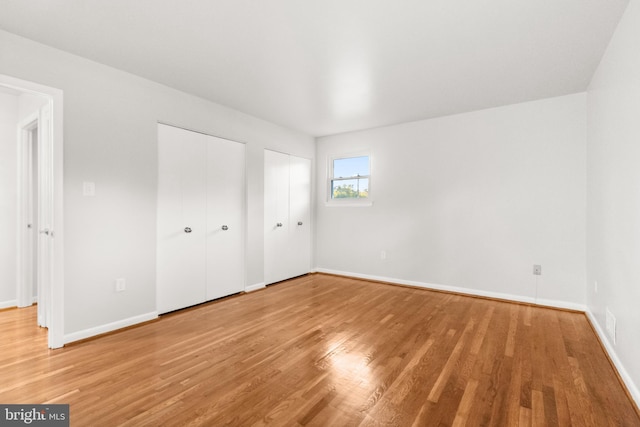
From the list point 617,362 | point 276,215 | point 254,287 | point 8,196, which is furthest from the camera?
point 276,215

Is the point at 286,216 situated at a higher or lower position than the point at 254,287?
higher

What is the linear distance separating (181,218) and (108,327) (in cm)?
128

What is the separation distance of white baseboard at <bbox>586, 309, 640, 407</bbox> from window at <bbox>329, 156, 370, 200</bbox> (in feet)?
10.6

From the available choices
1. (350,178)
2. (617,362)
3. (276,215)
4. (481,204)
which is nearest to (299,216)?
(276,215)

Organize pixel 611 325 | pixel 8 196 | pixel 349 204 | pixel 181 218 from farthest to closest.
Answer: pixel 349 204 → pixel 8 196 → pixel 181 218 → pixel 611 325

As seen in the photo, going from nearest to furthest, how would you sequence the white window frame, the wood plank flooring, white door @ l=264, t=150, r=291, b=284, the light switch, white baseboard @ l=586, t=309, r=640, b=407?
the wood plank flooring < white baseboard @ l=586, t=309, r=640, b=407 < the light switch < white door @ l=264, t=150, r=291, b=284 < the white window frame

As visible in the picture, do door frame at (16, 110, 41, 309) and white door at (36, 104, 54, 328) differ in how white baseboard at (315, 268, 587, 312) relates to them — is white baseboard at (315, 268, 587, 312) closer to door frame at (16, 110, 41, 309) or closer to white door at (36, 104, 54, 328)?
white door at (36, 104, 54, 328)

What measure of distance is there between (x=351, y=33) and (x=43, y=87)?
8.36 feet

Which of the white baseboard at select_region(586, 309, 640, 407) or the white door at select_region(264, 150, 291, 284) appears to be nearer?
the white baseboard at select_region(586, 309, 640, 407)

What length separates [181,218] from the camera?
3.47 meters

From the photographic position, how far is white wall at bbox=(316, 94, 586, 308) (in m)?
3.51

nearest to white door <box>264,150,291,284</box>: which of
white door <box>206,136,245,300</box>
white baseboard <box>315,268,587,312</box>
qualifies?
white door <box>206,136,245,300</box>

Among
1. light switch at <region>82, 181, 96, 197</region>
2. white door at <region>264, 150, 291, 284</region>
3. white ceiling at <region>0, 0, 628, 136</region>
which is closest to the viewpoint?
white ceiling at <region>0, 0, 628, 136</region>

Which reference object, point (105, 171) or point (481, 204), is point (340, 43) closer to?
point (105, 171)
